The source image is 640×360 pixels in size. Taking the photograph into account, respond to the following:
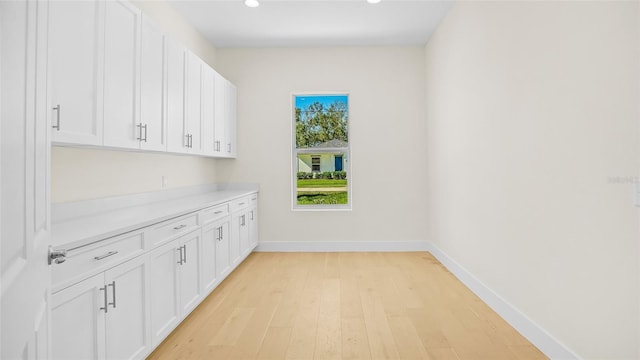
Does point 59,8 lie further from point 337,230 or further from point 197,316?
point 337,230

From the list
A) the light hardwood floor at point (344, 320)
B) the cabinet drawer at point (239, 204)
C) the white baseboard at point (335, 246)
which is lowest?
the light hardwood floor at point (344, 320)

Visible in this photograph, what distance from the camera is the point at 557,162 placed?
2.03 metres

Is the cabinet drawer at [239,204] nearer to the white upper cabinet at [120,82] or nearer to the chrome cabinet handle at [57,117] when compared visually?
the white upper cabinet at [120,82]

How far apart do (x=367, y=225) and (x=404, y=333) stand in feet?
8.18

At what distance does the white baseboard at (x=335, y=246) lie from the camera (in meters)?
4.88

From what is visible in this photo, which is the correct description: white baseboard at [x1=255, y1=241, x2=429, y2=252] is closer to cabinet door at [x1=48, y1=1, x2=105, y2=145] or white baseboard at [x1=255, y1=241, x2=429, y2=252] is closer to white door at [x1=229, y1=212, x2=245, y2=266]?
white door at [x1=229, y1=212, x2=245, y2=266]

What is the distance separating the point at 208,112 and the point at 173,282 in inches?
79.5

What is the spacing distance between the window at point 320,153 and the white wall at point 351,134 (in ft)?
0.41

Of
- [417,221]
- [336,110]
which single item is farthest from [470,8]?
[417,221]

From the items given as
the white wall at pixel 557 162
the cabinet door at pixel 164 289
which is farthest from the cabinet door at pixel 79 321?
the white wall at pixel 557 162

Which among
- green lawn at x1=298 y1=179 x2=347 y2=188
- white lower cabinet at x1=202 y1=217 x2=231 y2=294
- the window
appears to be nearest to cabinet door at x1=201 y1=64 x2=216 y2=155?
white lower cabinet at x1=202 y1=217 x2=231 y2=294

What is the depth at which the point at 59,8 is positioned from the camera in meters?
1.78

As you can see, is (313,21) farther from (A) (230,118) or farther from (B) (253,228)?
(B) (253,228)

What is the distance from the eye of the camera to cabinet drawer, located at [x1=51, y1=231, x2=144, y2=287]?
1.46 meters
